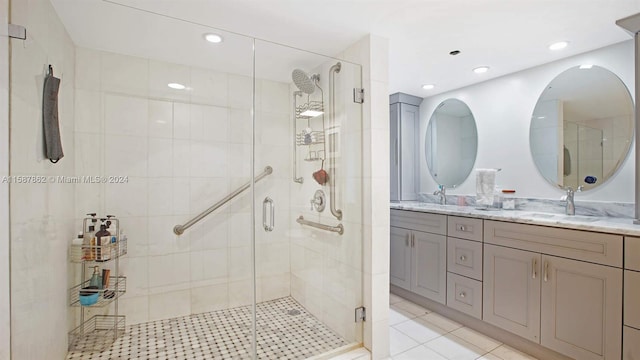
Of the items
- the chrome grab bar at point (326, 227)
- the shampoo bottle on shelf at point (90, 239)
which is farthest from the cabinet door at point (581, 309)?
the shampoo bottle on shelf at point (90, 239)

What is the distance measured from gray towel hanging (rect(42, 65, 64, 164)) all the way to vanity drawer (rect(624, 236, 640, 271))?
2.98 meters

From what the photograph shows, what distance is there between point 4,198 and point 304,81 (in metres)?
1.63

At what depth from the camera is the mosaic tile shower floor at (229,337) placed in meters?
1.71

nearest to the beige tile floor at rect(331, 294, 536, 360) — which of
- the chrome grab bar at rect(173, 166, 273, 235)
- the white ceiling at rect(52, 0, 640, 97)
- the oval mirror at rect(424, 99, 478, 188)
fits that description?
the chrome grab bar at rect(173, 166, 273, 235)

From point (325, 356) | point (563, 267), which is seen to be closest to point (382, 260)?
point (325, 356)

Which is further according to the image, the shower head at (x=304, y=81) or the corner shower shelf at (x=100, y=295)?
the shower head at (x=304, y=81)

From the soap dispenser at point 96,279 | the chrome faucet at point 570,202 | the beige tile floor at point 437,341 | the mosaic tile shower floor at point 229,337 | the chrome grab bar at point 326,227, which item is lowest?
the beige tile floor at point 437,341

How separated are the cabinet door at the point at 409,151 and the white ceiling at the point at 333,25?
1290 mm

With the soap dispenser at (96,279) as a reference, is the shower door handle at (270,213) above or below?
above

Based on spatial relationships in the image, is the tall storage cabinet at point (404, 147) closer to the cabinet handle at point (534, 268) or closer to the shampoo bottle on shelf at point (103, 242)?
A: the cabinet handle at point (534, 268)

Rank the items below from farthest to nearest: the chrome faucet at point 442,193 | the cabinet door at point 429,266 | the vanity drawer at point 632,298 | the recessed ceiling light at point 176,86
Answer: the chrome faucet at point 442,193
the cabinet door at point 429,266
the recessed ceiling light at point 176,86
the vanity drawer at point 632,298

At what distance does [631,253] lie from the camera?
1567mm

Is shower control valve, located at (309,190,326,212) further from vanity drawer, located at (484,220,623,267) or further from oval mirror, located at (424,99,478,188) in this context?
oval mirror, located at (424,99,478,188)

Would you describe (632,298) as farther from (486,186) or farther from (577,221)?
(486,186)
